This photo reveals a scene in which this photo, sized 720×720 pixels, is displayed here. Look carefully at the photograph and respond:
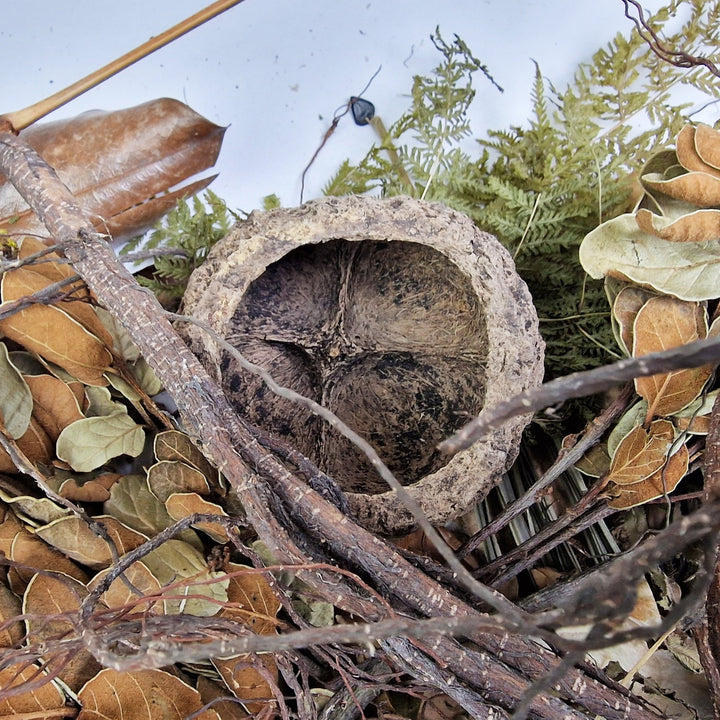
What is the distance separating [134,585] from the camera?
1.08m

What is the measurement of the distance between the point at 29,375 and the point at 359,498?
0.55 metres

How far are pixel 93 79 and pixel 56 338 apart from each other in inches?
17.8

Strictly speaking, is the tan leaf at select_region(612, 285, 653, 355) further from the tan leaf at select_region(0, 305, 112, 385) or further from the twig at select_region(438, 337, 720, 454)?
the tan leaf at select_region(0, 305, 112, 385)

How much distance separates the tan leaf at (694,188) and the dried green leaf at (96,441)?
0.90 meters

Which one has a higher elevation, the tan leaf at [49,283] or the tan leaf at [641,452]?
the tan leaf at [49,283]

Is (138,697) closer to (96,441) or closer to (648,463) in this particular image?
(96,441)

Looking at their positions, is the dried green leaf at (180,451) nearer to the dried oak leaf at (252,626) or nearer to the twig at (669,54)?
the dried oak leaf at (252,626)

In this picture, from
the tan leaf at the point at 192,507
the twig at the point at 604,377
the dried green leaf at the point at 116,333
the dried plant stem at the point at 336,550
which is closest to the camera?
the twig at the point at 604,377

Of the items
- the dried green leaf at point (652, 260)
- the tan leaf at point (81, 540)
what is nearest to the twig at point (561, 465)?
the dried green leaf at point (652, 260)

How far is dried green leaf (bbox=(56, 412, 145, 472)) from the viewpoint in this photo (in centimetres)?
114

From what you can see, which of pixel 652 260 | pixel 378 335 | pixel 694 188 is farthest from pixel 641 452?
pixel 378 335

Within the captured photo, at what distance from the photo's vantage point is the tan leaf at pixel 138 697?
1.02 metres

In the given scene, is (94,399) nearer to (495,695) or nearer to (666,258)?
(495,695)

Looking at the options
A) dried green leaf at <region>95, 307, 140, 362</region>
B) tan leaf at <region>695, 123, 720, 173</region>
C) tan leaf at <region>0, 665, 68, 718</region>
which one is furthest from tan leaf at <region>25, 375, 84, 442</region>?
tan leaf at <region>695, 123, 720, 173</region>
